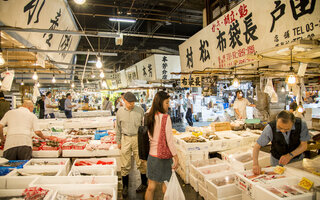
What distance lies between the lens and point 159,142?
10.5 feet

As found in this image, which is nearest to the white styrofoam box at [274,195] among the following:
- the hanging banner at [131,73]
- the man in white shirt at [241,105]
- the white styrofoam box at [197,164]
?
the white styrofoam box at [197,164]

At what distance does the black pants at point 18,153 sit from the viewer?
416 centimetres

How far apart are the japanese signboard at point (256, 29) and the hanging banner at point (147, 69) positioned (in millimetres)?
4685

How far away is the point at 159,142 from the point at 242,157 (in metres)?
2.75

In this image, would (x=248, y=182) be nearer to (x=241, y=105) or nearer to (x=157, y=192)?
(x=157, y=192)

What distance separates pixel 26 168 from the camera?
3471mm

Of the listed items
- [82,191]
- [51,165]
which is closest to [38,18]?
[51,165]

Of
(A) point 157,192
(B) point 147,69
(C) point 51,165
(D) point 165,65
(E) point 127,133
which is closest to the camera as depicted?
(C) point 51,165

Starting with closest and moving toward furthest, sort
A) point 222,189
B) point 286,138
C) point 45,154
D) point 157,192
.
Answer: point 286,138
point 222,189
point 157,192
point 45,154

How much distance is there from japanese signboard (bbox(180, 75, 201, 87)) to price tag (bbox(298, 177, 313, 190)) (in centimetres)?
585

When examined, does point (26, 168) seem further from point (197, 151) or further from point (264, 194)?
point (264, 194)

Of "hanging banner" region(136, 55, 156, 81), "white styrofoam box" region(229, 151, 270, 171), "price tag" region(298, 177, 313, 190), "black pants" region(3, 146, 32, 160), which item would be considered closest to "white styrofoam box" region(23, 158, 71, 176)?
"black pants" region(3, 146, 32, 160)

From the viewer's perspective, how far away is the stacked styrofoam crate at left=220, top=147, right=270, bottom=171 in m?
4.20

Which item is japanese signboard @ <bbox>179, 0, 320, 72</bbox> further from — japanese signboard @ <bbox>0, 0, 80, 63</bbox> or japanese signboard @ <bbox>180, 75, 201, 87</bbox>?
japanese signboard @ <bbox>0, 0, 80, 63</bbox>
